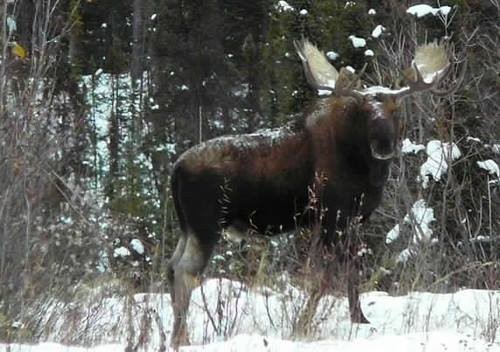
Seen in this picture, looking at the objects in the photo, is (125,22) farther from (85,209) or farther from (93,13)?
(85,209)

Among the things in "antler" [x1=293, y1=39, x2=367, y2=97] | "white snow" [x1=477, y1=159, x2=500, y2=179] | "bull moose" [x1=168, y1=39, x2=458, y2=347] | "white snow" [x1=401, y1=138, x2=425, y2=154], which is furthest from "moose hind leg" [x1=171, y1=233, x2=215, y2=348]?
"white snow" [x1=477, y1=159, x2=500, y2=179]

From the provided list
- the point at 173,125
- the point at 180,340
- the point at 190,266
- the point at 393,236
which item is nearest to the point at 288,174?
the point at 190,266

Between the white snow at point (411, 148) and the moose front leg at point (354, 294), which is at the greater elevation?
the white snow at point (411, 148)

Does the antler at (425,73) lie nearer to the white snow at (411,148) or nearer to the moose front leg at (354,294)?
the moose front leg at (354,294)

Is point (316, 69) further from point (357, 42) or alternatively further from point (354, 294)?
point (357, 42)

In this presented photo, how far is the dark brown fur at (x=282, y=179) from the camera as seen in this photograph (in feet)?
28.7

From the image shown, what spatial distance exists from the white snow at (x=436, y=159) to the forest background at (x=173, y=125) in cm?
21

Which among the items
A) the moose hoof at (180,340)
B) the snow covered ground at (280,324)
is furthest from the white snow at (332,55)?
the moose hoof at (180,340)

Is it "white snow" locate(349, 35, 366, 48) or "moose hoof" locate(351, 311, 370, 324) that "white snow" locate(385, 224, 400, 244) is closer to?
"white snow" locate(349, 35, 366, 48)

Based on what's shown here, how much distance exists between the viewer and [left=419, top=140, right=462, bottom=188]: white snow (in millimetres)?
16469

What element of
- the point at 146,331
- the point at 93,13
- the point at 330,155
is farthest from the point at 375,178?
the point at 93,13

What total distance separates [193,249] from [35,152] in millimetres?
1411

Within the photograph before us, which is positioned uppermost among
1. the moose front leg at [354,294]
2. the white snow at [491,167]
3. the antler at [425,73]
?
the white snow at [491,167]

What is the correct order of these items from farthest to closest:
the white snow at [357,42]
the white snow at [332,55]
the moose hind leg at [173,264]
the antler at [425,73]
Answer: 1. the white snow at [332,55]
2. the white snow at [357,42]
3. the antler at [425,73]
4. the moose hind leg at [173,264]
